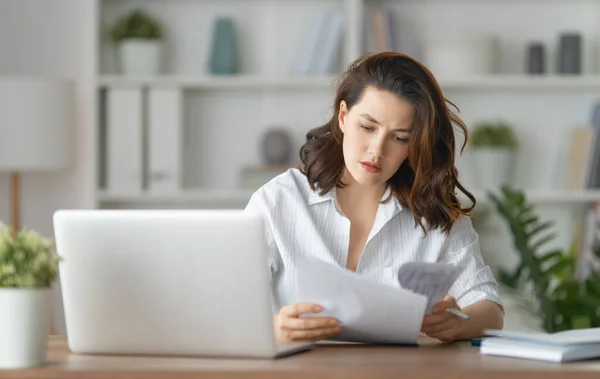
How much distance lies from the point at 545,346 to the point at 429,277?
22cm

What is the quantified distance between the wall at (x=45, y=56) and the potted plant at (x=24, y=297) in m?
2.61

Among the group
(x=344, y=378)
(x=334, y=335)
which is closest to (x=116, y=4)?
(x=334, y=335)

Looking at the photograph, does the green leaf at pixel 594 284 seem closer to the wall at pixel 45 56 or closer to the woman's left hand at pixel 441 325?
the woman's left hand at pixel 441 325

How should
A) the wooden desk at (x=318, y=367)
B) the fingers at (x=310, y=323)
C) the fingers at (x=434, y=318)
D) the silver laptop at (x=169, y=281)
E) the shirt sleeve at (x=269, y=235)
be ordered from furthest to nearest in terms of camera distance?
1. the shirt sleeve at (x=269, y=235)
2. the fingers at (x=434, y=318)
3. the fingers at (x=310, y=323)
4. the silver laptop at (x=169, y=281)
5. the wooden desk at (x=318, y=367)

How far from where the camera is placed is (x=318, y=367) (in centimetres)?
139

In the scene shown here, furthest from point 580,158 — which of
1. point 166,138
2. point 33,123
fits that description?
point 33,123

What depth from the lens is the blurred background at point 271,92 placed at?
392 cm

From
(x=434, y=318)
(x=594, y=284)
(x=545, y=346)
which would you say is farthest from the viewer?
(x=594, y=284)

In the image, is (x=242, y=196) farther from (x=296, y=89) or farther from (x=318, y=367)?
(x=318, y=367)

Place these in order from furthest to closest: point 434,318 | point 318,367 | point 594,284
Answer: point 594,284, point 434,318, point 318,367

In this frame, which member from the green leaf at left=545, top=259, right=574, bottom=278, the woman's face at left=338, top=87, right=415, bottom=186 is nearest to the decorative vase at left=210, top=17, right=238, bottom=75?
the green leaf at left=545, top=259, right=574, bottom=278

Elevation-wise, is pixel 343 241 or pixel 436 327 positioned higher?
pixel 343 241

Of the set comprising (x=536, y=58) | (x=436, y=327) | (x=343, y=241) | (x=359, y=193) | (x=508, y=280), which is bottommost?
(x=508, y=280)

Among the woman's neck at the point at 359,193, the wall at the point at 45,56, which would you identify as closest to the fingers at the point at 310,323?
the woman's neck at the point at 359,193
